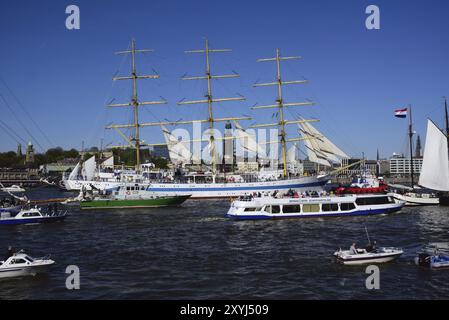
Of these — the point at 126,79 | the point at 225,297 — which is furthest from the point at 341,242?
the point at 126,79

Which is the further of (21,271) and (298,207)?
(298,207)

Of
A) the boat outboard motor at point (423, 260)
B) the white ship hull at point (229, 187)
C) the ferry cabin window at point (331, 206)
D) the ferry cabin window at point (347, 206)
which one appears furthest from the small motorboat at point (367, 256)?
the white ship hull at point (229, 187)

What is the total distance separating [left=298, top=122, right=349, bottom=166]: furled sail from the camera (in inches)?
3147

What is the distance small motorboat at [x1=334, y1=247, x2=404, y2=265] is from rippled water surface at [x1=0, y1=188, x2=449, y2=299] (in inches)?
17.5

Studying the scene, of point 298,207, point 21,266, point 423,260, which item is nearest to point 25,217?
point 21,266

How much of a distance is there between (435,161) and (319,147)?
90.8 ft

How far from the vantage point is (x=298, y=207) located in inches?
1781

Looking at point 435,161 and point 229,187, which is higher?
point 435,161

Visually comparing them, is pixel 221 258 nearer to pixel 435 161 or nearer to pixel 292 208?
pixel 292 208

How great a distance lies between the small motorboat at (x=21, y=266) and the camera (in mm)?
23125

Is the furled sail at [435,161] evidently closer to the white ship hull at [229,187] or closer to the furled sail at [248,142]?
the white ship hull at [229,187]

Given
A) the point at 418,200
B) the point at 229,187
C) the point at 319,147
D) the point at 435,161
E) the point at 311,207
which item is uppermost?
the point at 319,147
